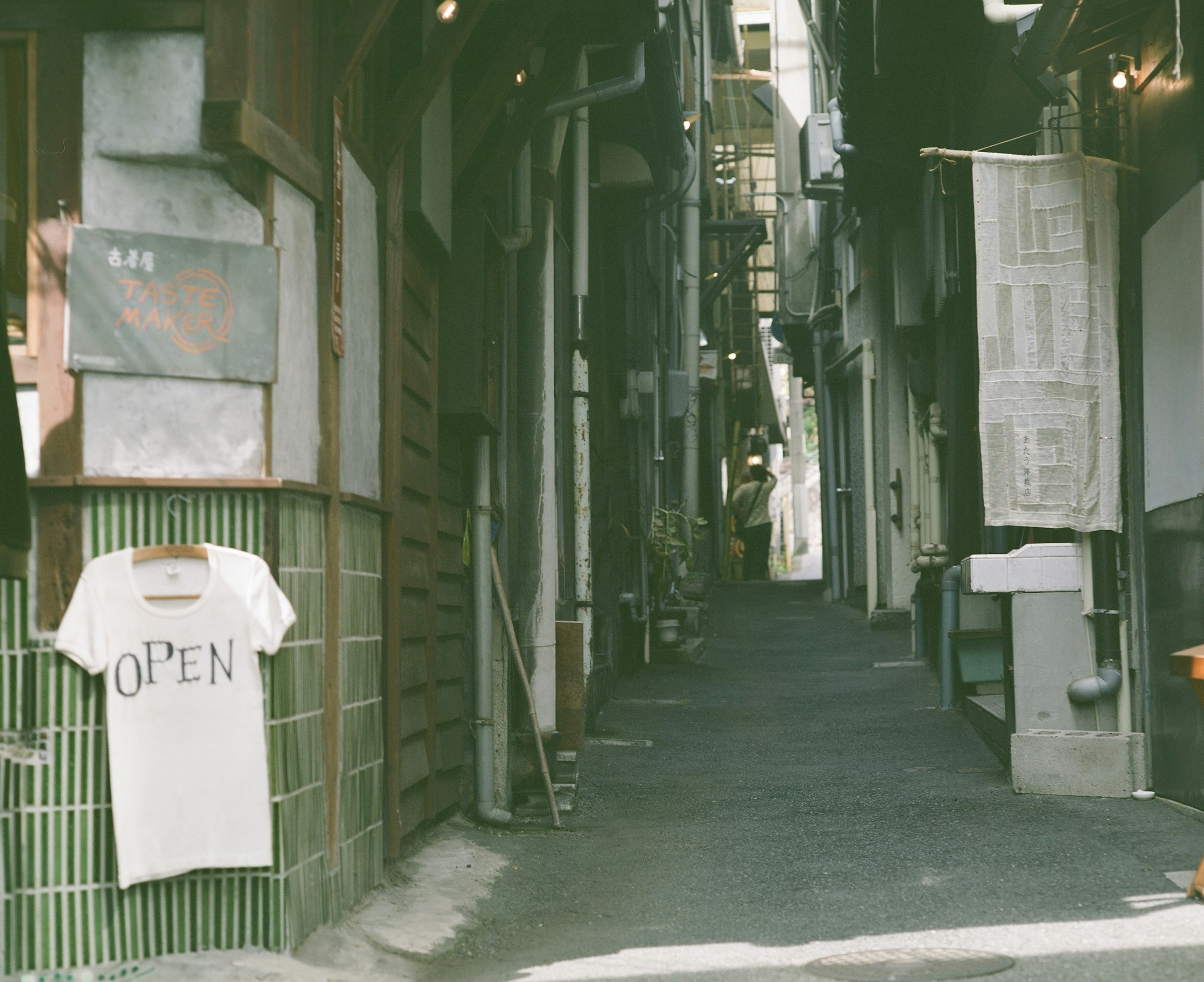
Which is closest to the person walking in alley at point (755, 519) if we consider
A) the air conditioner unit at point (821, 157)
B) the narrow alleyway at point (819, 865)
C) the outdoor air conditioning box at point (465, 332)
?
the air conditioner unit at point (821, 157)

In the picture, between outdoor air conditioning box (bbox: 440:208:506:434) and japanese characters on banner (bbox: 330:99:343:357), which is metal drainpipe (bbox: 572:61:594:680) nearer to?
outdoor air conditioning box (bbox: 440:208:506:434)

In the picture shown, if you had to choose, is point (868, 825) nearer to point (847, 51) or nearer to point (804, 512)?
point (847, 51)

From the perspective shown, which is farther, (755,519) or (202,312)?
(755,519)

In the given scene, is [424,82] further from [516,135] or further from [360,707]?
[360,707]

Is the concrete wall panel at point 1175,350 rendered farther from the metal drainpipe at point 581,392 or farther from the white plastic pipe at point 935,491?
the white plastic pipe at point 935,491

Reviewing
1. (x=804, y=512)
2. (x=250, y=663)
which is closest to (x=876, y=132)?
(x=250, y=663)

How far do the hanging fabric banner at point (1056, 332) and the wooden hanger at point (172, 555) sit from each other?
5109mm

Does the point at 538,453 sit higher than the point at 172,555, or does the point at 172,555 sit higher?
the point at 538,453

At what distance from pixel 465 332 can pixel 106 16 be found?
10.4ft

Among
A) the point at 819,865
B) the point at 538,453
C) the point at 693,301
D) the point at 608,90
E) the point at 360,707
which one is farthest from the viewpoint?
the point at 693,301

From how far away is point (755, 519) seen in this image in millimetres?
27141

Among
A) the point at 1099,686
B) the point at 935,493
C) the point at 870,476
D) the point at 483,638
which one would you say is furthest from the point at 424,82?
the point at 870,476

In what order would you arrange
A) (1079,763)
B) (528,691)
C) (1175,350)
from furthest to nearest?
(1079,763) < (528,691) < (1175,350)

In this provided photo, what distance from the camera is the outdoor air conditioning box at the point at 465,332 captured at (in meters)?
7.73
